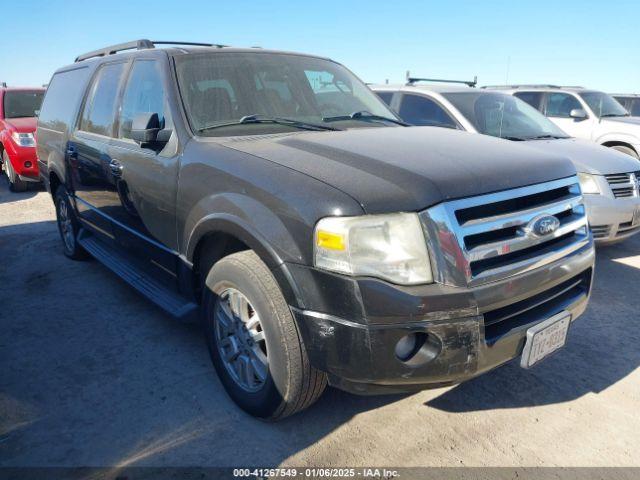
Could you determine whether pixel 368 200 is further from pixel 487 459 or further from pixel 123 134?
pixel 123 134

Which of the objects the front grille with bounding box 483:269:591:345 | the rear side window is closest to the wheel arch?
the front grille with bounding box 483:269:591:345

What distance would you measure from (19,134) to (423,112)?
274 inches

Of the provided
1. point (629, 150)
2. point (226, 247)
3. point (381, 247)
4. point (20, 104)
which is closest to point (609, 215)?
point (381, 247)

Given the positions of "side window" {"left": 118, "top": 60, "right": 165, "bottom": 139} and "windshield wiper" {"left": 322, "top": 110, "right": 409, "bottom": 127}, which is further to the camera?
"windshield wiper" {"left": 322, "top": 110, "right": 409, "bottom": 127}

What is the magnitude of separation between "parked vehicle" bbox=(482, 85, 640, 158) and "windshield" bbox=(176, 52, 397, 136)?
222 inches

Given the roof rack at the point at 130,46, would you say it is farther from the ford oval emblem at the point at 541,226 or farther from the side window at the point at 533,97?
the side window at the point at 533,97

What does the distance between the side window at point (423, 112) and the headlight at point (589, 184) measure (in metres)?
1.45

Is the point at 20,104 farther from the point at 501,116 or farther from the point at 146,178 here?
the point at 501,116

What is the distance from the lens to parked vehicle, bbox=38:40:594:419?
1987mm

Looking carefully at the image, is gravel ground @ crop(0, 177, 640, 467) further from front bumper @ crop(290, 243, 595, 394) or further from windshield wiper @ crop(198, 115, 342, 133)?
windshield wiper @ crop(198, 115, 342, 133)

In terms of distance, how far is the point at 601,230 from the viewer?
4.93m

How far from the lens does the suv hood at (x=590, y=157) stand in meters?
5.00

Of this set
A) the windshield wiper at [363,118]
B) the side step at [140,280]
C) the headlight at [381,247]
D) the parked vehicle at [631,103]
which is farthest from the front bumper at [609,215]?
the parked vehicle at [631,103]

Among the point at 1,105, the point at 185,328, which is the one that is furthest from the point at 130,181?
the point at 1,105
